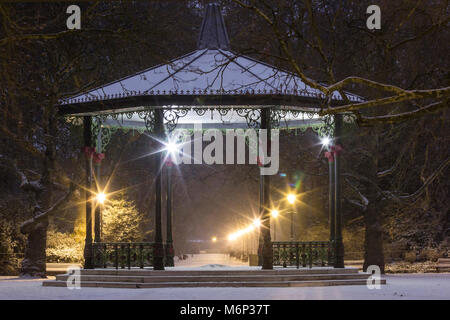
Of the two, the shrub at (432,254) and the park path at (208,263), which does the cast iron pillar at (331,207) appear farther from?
the shrub at (432,254)

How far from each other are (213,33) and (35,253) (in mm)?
11283

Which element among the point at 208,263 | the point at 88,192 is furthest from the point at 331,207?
the point at 208,263

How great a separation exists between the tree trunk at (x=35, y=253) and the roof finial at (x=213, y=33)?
984 cm

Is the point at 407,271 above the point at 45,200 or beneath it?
beneath

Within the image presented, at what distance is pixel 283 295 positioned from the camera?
17.8 meters

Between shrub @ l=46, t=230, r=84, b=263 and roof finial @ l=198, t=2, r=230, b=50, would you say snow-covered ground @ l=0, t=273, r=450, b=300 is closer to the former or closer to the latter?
roof finial @ l=198, t=2, r=230, b=50

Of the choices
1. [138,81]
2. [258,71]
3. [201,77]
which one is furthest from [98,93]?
[258,71]

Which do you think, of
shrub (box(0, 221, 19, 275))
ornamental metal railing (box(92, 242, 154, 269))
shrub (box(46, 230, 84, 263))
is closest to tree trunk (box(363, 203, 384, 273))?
ornamental metal railing (box(92, 242, 154, 269))

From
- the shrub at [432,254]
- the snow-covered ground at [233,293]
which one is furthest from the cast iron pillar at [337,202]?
the shrub at [432,254]

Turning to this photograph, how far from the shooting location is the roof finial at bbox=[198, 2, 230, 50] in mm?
24938

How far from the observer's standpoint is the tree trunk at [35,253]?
2903cm
